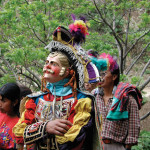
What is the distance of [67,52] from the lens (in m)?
2.00

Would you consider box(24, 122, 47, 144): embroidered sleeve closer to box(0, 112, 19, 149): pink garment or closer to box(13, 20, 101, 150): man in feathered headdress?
box(13, 20, 101, 150): man in feathered headdress

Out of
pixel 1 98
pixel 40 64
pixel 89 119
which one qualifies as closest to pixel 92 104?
pixel 89 119

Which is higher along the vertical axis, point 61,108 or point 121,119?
point 61,108

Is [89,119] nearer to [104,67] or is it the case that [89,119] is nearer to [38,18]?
[104,67]

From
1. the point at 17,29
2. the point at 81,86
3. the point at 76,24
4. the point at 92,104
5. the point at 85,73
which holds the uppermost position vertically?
the point at 17,29

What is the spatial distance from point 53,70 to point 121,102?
3.25ft

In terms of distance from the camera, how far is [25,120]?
1.90m

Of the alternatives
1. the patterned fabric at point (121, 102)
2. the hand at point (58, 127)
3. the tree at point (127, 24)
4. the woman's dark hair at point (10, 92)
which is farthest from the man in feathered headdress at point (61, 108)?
the tree at point (127, 24)

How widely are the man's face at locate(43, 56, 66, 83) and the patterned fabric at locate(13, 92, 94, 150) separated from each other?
0.62 feet

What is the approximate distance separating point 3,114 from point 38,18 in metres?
2.55

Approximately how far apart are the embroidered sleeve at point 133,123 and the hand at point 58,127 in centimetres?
101

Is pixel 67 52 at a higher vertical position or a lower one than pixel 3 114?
higher

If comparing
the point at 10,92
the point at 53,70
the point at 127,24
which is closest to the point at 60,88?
the point at 53,70

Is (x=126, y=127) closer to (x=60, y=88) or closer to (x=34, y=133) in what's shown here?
(x=60, y=88)
